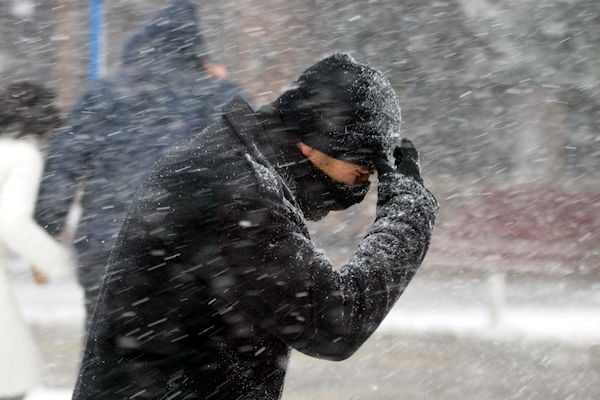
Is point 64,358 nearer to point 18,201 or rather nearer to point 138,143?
point 18,201

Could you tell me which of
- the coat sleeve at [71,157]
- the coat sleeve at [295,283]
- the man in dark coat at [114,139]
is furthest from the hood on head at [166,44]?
the coat sleeve at [295,283]

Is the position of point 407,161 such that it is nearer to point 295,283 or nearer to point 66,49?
point 295,283

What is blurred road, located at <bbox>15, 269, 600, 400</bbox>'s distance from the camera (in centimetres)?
545

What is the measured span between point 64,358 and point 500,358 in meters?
3.03

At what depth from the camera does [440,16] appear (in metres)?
10.0

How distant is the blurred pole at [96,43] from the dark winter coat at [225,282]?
633cm

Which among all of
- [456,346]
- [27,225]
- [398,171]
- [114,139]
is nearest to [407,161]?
[398,171]

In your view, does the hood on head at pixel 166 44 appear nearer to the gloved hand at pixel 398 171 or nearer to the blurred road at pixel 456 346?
the gloved hand at pixel 398 171

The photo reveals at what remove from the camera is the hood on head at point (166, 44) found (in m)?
3.24

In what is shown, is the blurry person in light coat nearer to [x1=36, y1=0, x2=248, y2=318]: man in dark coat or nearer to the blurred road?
[x1=36, y1=0, x2=248, y2=318]: man in dark coat

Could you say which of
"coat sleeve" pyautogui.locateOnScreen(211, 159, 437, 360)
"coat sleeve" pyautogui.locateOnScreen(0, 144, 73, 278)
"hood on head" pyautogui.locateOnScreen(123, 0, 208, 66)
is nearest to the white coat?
"coat sleeve" pyautogui.locateOnScreen(0, 144, 73, 278)

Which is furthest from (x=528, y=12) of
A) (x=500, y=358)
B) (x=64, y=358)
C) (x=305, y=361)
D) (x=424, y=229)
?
(x=424, y=229)

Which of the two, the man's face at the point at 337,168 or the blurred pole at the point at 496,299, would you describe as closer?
the man's face at the point at 337,168

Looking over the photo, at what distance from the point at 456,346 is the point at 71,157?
414 cm
